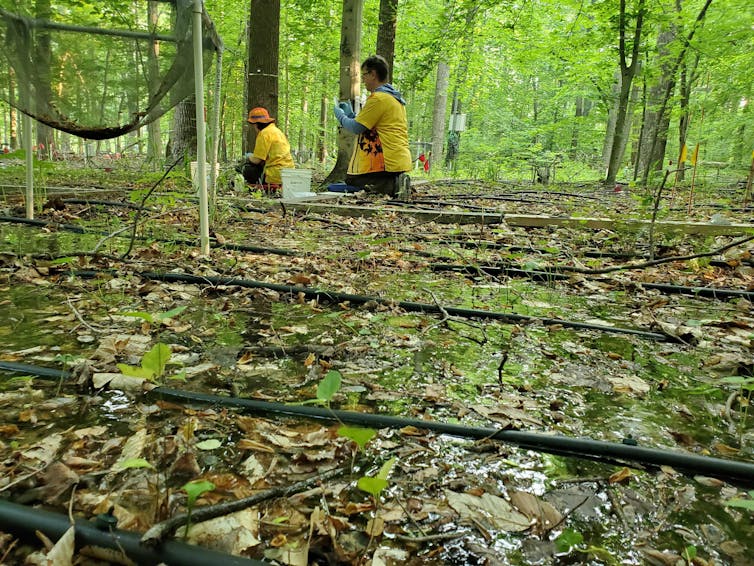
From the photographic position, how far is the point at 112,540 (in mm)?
742

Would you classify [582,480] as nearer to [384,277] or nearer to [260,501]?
[260,501]

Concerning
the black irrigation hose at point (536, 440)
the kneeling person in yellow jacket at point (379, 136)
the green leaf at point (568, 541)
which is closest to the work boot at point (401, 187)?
the kneeling person in yellow jacket at point (379, 136)

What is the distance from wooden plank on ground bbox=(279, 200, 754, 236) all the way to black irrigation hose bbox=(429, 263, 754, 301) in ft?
2.99

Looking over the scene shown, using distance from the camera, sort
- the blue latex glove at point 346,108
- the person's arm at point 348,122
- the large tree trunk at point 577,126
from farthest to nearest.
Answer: the large tree trunk at point 577,126 → the blue latex glove at point 346,108 → the person's arm at point 348,122

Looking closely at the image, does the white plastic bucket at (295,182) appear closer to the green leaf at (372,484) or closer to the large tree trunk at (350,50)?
the large tree trunk at (350,50)

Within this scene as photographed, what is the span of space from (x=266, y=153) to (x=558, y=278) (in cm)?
505

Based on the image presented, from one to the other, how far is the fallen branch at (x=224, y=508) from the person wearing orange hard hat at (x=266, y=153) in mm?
5868

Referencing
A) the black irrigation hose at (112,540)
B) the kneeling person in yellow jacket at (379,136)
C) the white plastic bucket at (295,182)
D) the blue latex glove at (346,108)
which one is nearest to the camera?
the black irrigation hose at (112,540)

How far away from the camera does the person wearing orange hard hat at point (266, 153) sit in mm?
6527

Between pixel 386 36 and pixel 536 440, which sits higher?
pixel 386 36

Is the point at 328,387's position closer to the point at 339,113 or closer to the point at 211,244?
the point at 211,244

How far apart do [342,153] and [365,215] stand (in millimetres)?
2757

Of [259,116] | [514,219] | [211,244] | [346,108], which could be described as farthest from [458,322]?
[259,116]

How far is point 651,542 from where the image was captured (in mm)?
890
